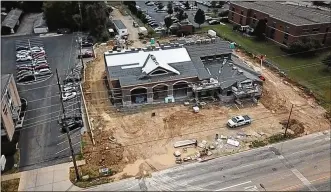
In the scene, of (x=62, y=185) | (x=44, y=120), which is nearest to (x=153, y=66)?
(x=44, y=120)

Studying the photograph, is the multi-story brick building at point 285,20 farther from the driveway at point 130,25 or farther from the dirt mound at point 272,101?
the driveway at point 130,25

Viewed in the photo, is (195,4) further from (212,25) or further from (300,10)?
(300,10)

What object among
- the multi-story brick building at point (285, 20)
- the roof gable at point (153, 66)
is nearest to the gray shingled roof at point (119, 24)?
the roof gable at point (153, 66)

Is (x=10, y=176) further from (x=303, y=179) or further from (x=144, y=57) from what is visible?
(x=303, y=179)

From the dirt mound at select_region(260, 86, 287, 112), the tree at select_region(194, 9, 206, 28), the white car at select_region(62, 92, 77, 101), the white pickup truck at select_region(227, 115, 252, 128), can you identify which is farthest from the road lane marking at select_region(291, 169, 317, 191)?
the tree at select_region(194, 9, 206, 28)

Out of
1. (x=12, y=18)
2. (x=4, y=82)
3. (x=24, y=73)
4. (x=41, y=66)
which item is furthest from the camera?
(x=12, y=18)

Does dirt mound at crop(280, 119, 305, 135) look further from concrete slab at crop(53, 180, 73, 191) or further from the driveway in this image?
the driveway
